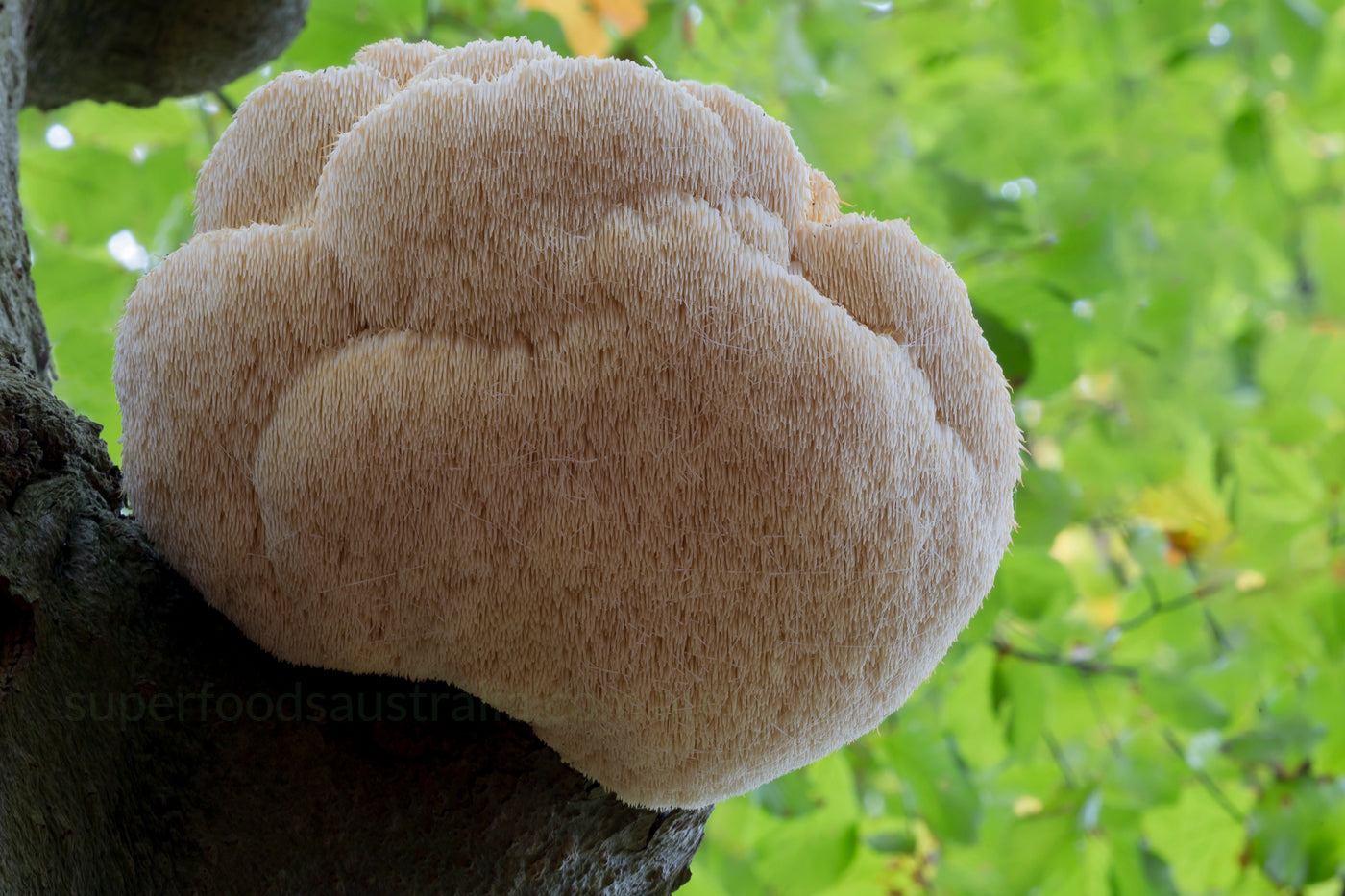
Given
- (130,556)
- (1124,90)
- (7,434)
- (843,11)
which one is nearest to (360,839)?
A: (130,556)

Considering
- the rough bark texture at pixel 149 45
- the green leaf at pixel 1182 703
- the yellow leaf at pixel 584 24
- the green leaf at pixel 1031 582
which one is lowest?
the green leaf at pixel 1182 703

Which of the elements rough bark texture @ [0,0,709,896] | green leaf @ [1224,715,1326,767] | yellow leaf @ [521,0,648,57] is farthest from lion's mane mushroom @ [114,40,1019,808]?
yellow leaf @ [521,0,648,57]

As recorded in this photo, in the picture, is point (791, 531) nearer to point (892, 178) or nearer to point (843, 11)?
point (892, 178)

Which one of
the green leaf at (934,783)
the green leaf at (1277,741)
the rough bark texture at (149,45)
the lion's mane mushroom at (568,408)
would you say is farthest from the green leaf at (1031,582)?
the rough bark texture at (149,45)

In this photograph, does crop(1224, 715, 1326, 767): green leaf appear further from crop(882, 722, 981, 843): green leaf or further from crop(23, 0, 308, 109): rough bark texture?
crop(23, 0, 308, 109): rough bark texture

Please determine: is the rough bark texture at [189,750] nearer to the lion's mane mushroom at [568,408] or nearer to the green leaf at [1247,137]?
the lion's mane mushroom at [568,408]
